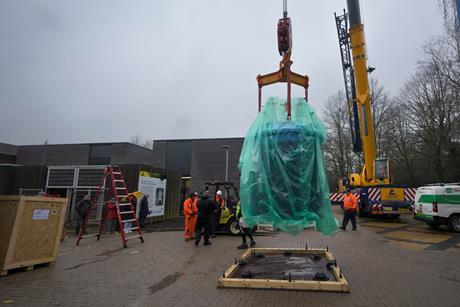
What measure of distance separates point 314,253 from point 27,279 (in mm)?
6461

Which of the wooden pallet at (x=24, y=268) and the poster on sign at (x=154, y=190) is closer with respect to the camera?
the wooden pallet at (x=24, y=268)

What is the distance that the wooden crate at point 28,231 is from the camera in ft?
19.8

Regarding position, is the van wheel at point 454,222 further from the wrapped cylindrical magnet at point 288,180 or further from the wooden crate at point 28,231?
the wooden crate at point 28,231

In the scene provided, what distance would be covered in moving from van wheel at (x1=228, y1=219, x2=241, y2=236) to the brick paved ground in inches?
77.9

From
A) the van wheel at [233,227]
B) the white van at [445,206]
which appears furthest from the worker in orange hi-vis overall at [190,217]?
the white van at [445,206]

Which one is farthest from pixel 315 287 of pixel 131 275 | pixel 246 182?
pixel 131 275

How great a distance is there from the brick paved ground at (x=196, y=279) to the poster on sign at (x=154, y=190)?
18.7ft

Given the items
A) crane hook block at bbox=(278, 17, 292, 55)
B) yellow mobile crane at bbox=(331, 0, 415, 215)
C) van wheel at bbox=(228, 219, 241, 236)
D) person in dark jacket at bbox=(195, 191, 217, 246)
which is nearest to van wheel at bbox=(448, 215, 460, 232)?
yellow mobile crane at bbox=(331, 0, 415, 215)

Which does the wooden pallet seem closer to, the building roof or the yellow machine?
the yellow machine

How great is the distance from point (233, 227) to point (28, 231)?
702 cm

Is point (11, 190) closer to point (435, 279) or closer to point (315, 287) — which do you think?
point (315, 287)

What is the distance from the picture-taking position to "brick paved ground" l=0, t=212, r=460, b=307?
14.7 ft

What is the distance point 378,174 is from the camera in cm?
1538

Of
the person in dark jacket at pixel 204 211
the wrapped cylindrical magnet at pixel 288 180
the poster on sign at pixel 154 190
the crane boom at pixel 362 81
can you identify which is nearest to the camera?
the wrapped cylindrical magnet at pixel 288 180
